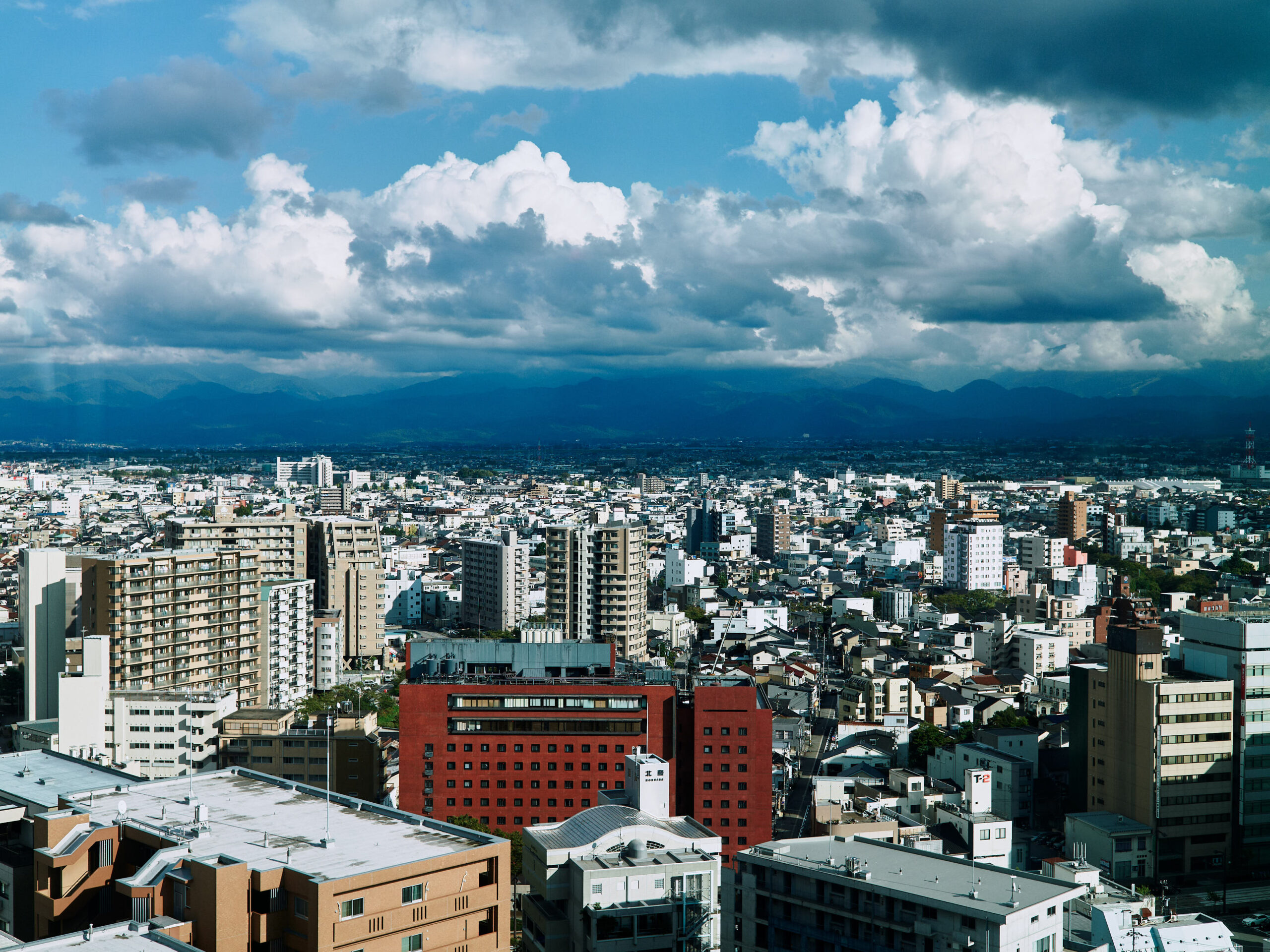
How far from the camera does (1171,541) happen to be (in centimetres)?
3431

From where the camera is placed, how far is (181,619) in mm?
16219

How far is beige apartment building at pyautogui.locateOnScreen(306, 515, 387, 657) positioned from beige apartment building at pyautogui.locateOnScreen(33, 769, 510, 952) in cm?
1565

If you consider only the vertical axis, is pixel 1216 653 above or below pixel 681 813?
above

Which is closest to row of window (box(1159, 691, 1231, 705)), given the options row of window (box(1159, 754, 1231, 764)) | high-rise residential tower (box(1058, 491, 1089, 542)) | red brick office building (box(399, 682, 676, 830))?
row of window (box(1159, 754, 1231, 764))

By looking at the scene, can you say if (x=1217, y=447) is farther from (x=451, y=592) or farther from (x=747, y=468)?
(x=747, y=468)

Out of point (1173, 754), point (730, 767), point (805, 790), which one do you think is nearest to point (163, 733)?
point (730, 767)

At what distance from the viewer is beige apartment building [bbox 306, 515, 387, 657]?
75.6 feet

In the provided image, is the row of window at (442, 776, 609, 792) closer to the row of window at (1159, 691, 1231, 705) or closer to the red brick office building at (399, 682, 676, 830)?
the red brick office building at (399, 682, 676, 830)

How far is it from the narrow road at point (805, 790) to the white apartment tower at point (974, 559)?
1566 centimetres

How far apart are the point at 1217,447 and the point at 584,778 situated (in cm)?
2273

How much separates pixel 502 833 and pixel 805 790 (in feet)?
15.7

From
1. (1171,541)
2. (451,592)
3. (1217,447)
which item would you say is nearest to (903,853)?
(451,592)

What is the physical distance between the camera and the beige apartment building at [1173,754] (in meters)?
12.1

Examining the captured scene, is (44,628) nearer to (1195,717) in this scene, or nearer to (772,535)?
(1195,717)
